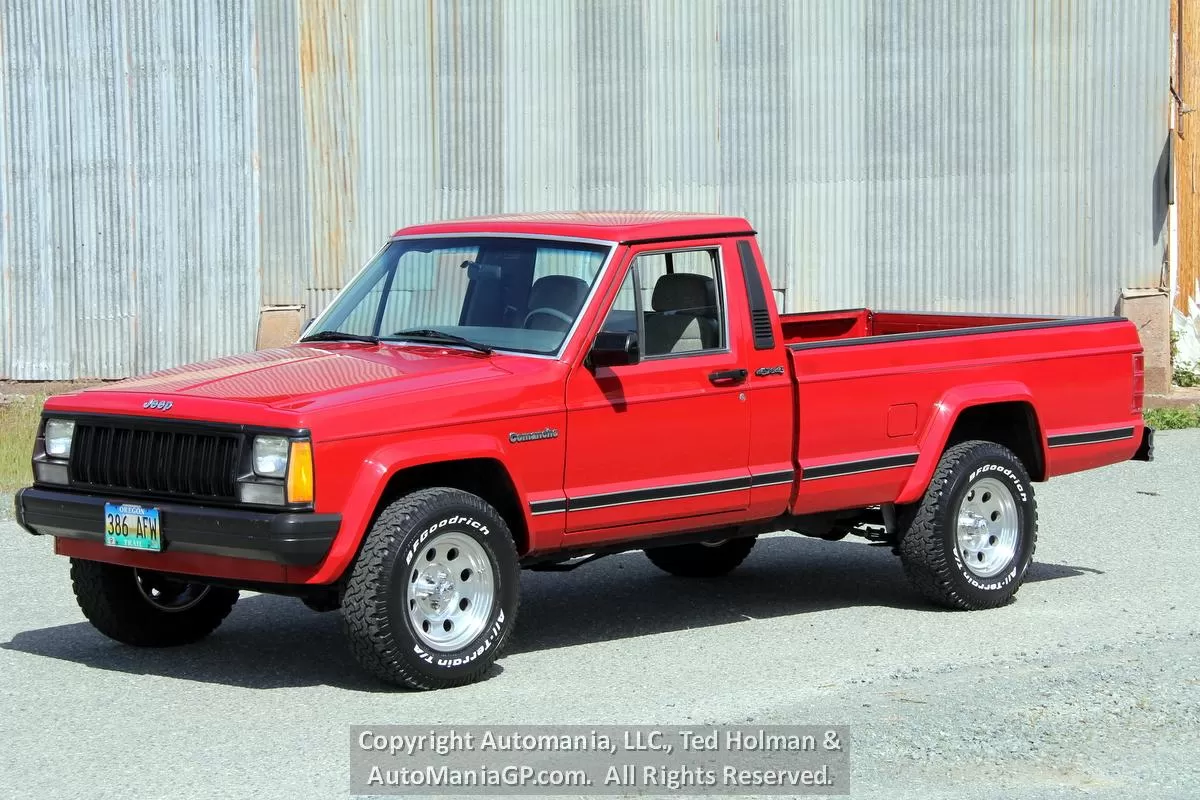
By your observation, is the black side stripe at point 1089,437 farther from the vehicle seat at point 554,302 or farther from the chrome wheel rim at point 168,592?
the chrome wheel rim at point 168,592

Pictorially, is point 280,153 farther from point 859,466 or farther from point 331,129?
point 859,466

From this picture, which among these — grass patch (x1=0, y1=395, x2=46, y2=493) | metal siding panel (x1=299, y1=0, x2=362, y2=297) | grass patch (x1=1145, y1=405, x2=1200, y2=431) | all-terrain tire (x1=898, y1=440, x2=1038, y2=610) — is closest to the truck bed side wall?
all-terrain tire (x1=898, y1=440, x2=1038, y2=610)

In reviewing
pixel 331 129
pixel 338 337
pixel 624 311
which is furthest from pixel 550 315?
pixel 331 129

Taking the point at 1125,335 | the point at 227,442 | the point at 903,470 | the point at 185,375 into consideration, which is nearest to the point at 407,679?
the point at 227,442

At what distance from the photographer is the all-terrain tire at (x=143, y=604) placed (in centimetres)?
781

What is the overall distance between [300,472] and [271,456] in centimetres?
15

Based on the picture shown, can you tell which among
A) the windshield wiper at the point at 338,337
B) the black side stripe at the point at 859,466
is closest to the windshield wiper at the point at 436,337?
the windshield wiper at the point at 338,337

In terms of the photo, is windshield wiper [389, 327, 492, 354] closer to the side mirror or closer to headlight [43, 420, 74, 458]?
the side mirror

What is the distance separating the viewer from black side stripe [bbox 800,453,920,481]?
842 cm

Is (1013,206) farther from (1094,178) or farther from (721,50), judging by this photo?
(721,50)

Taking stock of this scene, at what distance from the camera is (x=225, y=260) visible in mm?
17375

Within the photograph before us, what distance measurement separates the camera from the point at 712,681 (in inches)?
290

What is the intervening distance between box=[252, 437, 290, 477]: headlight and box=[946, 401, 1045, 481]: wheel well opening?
13.0 ft

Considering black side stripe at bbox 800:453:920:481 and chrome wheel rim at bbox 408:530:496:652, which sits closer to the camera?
chrome wheel rim at bbox 408:530:496:652
